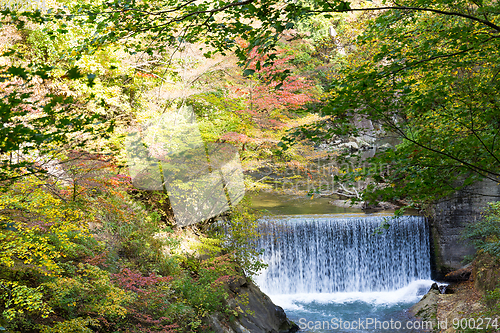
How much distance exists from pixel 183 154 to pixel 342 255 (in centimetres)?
697

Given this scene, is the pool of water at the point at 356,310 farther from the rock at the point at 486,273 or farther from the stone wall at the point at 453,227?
the rock at the point at 486,273

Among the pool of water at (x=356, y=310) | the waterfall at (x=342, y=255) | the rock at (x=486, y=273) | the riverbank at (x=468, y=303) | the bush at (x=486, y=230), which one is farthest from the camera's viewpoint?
the waterfall at (x=342, y=255)

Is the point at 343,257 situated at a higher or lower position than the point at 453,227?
lower

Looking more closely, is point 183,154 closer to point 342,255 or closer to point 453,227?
point 342,255

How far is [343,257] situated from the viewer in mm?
12305

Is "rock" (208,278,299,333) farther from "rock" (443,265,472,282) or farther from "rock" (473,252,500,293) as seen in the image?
"rock" (443,265,472,282)

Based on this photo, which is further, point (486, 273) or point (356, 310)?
point (356, 310)

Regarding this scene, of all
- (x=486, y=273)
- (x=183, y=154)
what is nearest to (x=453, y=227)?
(x=486, y=273)

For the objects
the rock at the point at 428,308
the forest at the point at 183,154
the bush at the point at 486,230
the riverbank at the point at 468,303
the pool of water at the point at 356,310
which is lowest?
the pool of water at the point at 356,310

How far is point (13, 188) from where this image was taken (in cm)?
478

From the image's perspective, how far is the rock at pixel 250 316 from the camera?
286 inches

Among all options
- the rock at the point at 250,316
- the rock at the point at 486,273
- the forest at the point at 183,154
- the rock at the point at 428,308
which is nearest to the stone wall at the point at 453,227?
the forest at the point at 183,154

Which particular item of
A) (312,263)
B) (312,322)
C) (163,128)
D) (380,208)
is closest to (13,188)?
(163,128)

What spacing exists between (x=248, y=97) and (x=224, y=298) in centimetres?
457
